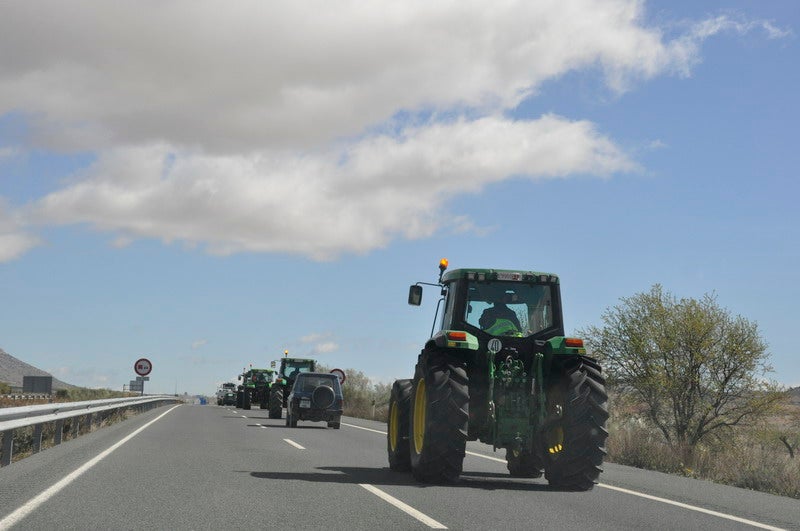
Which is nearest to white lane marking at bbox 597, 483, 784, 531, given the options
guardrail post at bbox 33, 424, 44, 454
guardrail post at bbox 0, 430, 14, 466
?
guardrail post at bbox 0, 430, 14, 466

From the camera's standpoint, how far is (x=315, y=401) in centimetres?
2498

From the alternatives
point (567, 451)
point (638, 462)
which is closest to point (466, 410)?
point (567, 451)

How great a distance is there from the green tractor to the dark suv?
1320cm

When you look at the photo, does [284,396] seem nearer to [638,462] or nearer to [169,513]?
[638,462]

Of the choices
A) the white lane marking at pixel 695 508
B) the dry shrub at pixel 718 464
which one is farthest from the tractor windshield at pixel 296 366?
the white lane marking at pixel 695 508

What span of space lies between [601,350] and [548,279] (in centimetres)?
1575

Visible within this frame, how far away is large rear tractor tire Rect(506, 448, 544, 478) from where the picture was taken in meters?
12.0

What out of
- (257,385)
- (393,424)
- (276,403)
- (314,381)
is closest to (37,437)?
(393,424)

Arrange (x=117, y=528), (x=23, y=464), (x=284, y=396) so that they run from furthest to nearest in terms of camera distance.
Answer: (x=284, y=396) → (x=23, y=464) → (x=117, y=528)

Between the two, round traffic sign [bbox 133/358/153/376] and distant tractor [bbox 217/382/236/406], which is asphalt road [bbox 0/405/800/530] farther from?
distant tractor [bbox 217/382/236/406]

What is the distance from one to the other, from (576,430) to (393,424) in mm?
3094

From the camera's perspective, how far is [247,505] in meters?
8.45

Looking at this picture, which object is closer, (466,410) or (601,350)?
(466,410)

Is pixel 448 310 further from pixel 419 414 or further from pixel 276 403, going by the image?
pixel 276 403
